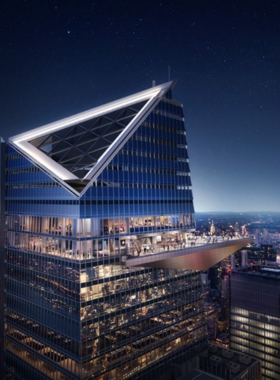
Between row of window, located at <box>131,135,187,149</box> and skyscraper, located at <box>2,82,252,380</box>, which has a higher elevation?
row of window, located at <box>131,135,187,149</box>

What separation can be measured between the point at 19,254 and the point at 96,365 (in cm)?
2972

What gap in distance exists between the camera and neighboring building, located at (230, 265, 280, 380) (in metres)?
98.5

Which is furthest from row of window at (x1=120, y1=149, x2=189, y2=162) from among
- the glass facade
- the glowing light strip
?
the glowing light strip

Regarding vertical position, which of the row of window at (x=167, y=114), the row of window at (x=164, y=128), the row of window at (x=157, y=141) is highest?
the row of window at (x=167, y=114)

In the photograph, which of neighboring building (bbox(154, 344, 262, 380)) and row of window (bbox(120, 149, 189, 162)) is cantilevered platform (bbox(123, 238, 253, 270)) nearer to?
row of window (bbox(120, 149, 189, 162))

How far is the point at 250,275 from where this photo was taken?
105625mm

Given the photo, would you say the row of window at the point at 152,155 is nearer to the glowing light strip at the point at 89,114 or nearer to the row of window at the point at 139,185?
the row of window at the point at 139,185

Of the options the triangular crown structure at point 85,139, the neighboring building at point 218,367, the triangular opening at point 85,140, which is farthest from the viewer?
the neighboring building at point 218,367

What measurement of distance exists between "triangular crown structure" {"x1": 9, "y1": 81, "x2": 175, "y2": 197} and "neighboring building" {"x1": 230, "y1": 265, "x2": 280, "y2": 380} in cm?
6730

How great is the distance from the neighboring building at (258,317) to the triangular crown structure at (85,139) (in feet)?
221

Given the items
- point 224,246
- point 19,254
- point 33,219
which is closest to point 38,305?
point 19,254

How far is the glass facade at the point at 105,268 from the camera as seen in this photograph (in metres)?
57.2

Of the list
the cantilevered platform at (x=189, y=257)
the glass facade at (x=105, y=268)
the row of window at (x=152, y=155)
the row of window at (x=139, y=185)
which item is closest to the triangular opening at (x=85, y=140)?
the glass facade at (x=105, y=268)

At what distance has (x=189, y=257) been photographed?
70.2m
